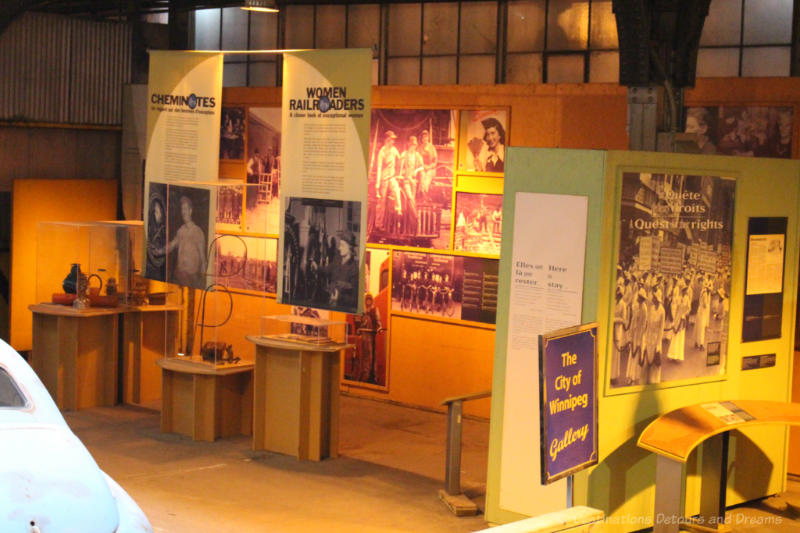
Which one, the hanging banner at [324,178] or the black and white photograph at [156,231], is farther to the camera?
the black and white photograph at [156,231]

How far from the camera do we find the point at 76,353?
12.8 meters

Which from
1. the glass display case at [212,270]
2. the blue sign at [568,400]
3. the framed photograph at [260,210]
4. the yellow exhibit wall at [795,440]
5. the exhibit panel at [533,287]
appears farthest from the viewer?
the framed photograph at [260,210]

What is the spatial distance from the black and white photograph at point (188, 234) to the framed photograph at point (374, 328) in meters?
2.79

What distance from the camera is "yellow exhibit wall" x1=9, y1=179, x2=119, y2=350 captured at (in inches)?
600

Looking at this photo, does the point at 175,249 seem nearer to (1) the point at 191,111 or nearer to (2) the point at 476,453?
(1) the point at 191,111

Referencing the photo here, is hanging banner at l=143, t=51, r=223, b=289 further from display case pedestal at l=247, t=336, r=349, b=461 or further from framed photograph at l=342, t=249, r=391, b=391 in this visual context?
framed photograph at l=342, t=249, r=391, b=391

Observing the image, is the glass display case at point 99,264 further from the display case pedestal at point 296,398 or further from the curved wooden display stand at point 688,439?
the curved wooden display stand at point 688,439

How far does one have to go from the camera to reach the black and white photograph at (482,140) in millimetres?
12594

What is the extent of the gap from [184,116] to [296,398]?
3.48 metres

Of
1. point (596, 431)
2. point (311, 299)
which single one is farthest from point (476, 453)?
point (596, 431)

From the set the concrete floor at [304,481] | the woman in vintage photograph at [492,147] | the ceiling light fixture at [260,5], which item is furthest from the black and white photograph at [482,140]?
the concrete floor at [304,481]

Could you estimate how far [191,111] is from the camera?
11922mm

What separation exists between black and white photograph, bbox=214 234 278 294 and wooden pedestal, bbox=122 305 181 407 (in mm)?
2113

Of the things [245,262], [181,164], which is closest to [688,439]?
[245,262]
